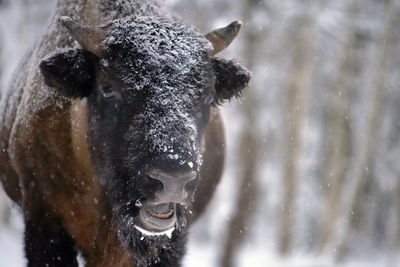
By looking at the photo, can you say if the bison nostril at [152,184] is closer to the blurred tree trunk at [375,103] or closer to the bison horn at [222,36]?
the bison horn at [222,36]

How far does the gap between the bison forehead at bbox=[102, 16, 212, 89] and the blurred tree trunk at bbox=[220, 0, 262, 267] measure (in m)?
9.73

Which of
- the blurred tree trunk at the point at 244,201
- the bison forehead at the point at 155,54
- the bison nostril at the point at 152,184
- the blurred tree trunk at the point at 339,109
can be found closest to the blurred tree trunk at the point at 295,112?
the blurred tree trunk at the point at 339,109

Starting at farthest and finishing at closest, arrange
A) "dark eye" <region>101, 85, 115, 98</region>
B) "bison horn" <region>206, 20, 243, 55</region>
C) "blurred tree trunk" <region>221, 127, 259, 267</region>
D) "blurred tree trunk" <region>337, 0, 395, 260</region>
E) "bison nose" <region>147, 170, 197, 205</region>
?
1. "blurred tree trunk" <region>337, 0, 395, 260</region>
2. "blurred tree trunk" <region>221, 127, 259, 267</region>
3. "bison horn" <region>206, 20, 243, 55</region>
4. "dark eye" <region>101, 85, 115, 98</region>
5. "bison nose" <region>147, 170, 197, 205</region>

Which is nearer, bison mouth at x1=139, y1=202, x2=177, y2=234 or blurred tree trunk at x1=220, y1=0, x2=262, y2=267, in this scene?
bison mouth at x1=139, y1=202, x2=177, y2=234

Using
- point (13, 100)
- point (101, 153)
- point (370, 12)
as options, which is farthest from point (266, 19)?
point (101, 153)

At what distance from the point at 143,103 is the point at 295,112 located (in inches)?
513

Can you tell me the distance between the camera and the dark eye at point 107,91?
3671 mm

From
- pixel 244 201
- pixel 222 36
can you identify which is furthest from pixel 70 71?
pixel 244 201

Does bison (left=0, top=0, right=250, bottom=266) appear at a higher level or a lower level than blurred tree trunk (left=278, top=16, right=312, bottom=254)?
lower

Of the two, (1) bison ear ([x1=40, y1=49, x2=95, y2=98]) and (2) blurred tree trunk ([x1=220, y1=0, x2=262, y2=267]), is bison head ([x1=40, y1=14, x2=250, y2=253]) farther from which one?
(2) blurred tree trunk ([x1=220, y1=0, x2=262, y2=267])

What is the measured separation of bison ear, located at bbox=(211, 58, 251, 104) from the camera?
4.22m

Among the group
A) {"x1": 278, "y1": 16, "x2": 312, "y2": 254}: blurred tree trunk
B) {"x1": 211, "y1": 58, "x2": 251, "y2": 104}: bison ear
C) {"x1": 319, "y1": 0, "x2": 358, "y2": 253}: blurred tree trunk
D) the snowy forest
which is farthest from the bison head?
{"x1": 319, "y1": 0, "x2": 358, "y2": 253}: blurred tree trunk

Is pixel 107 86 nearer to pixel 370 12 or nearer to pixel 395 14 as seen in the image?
pixel 395 14

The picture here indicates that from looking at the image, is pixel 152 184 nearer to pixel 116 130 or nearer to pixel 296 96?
pixel 116 130
